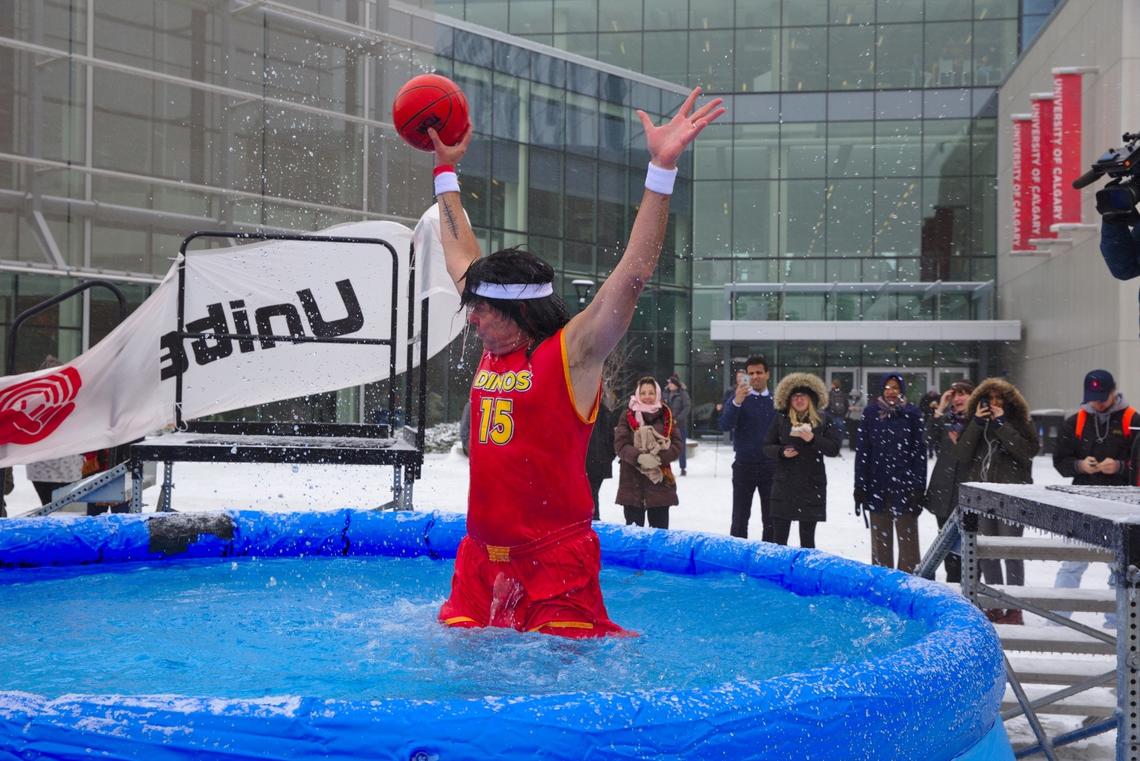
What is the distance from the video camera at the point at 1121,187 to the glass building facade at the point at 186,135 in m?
14.7

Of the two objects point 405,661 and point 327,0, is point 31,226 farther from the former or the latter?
point 405,661

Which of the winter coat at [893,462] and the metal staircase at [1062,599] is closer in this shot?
the metal staircase at [1062,599]

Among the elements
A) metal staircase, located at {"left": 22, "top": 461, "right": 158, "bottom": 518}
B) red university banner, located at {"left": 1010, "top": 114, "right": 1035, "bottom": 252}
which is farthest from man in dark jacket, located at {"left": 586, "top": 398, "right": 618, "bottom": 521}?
red university banner, located at {"left": 1010, "top": 114, "right": 1035, "bottom": 252}

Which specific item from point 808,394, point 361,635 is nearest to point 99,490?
point 361,635

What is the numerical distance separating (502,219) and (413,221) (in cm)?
805

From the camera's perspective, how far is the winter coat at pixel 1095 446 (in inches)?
312

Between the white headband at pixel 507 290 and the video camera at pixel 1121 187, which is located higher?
the video camera at pixel 1121 187

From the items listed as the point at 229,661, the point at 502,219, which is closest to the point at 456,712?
the point at 229,661

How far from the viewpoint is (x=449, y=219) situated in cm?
438

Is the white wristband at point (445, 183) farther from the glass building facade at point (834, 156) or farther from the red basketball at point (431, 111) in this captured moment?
the glass building facade at point (834, 156)

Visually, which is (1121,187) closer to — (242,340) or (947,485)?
(947,485)

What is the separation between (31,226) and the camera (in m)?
21.7

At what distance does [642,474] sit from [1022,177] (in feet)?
66.6

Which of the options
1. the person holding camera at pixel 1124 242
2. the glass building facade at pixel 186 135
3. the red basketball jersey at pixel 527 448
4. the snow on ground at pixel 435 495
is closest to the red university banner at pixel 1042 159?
the snow on ground at pixel 435 495
